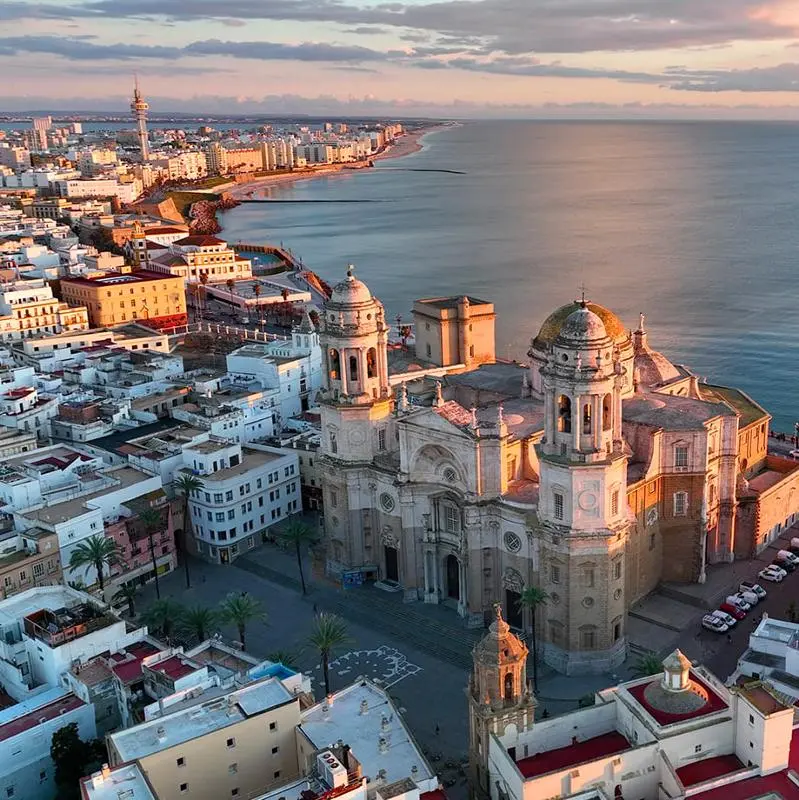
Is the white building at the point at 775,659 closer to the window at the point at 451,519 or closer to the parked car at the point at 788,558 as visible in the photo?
the parked car at the point at 788,558

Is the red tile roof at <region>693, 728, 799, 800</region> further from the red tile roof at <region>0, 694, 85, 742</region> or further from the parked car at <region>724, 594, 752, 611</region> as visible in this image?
the red tile roof at <region>0, 694, 85, 742</region>

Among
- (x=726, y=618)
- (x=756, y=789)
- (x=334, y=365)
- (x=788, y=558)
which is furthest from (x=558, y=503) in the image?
(x=788, y=558)

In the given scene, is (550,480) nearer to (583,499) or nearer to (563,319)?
(583,499)

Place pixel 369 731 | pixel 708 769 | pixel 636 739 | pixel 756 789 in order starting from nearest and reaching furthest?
pixel 756 789 < pixel 708 769 < pixel 636 739 < pixel 369 731

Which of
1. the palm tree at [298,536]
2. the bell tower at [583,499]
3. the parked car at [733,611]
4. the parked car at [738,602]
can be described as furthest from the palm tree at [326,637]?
the parked car at [738,602]

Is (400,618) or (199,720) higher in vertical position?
(199,720)
